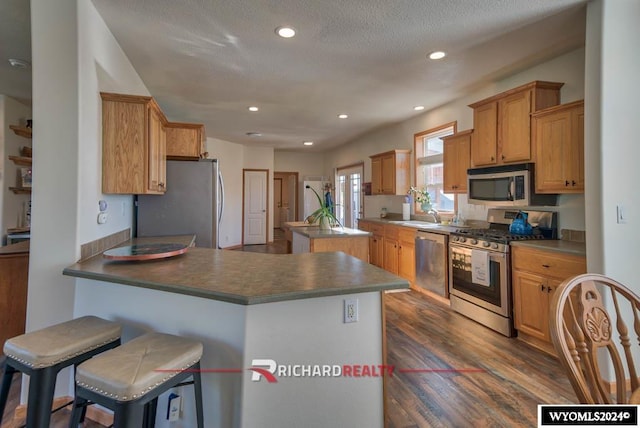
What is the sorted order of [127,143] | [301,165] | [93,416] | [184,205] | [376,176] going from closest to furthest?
[93,416]
[127,143]
[184,205]
[376,176]
[301,165]

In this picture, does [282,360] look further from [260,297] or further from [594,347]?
[594,347]

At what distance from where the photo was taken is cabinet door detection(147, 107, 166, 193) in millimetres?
2525

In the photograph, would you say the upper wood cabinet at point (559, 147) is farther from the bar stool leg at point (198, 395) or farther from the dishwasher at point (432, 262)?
the bar stool leg at point (198, 395)

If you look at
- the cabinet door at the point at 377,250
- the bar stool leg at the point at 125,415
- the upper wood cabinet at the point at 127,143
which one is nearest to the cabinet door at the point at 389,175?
the cabinet door at the point at 377,250

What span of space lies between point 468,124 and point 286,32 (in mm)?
2763

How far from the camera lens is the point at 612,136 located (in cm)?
220

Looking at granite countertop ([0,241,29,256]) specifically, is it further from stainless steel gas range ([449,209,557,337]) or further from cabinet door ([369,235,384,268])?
cabinet door ([369,235,384,268])

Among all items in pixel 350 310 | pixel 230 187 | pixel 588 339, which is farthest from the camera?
pixel 230 187

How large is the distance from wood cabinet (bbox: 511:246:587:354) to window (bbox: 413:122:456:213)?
1817mm

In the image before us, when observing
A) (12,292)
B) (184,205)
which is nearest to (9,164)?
(12,292)

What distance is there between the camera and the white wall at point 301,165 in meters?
9.29

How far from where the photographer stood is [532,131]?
2992 millimetres

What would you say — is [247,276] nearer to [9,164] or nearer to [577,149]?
[577,149]

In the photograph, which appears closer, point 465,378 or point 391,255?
point 465,378
